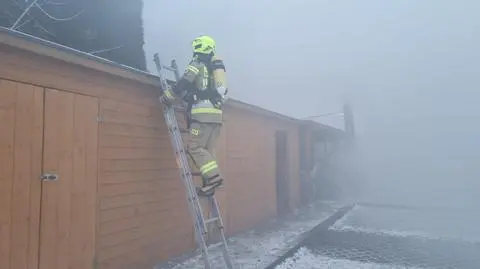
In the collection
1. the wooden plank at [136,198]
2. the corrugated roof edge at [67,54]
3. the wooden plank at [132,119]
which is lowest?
the wooden plank at [136,198]

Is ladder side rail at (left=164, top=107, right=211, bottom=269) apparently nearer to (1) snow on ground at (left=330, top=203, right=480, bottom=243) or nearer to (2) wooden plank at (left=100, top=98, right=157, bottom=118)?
(2) wooden plank at (left=100, top=98, right=157, bottom=118)

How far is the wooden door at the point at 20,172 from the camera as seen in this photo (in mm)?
2877

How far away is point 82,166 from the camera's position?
3604 millimetres

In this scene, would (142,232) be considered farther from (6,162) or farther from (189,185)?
(6,162)

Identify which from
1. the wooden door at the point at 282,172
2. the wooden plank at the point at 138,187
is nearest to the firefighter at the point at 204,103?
the wooden plank at the point at 138,187

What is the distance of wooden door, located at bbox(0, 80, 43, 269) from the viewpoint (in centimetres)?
288

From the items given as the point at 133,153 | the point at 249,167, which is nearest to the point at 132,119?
the point at 133,153

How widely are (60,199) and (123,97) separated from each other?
128 centimetres

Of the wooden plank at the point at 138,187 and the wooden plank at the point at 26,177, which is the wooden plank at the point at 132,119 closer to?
the wooden plank at the point at 138,187

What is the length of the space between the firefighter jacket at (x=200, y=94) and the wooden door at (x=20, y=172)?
140 cm

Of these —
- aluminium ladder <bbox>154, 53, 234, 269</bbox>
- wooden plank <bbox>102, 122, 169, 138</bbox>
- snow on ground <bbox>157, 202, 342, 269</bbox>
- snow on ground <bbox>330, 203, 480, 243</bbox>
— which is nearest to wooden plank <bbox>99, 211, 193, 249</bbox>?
snow on ground <bbox>157, 202, 342, 269</bbox>

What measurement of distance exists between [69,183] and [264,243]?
333 centimetres

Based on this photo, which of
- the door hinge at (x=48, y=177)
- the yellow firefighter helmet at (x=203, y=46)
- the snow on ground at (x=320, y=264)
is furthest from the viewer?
the snow on ground at (x=320, y=264)

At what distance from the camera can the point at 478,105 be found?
14.4m
